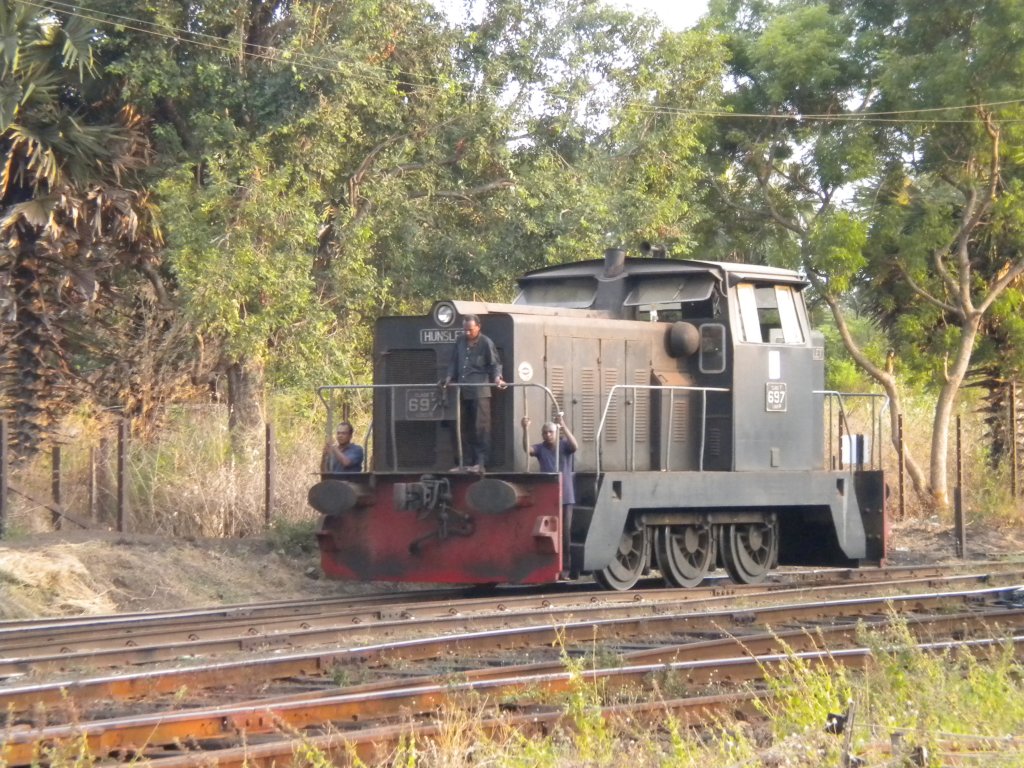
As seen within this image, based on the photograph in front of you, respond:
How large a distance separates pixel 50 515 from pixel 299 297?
4.36 m

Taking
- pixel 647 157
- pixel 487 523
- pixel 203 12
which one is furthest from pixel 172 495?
pixel 647 157

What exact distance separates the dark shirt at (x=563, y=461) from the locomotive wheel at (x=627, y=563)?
2.70 feet

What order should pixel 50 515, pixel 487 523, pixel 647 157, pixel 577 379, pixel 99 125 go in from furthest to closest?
pixel 647 157 → pixel 99 125 → pixel 50 515 → pixel 577 379 → pixel 487 523

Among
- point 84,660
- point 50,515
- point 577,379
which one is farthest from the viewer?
point 50,515

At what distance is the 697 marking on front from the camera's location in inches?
469

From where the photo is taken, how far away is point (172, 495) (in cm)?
1436

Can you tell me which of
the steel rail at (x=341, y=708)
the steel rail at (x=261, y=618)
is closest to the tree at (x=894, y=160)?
the steel rail at (x=261, y=618)

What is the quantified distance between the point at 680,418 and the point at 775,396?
95 cm

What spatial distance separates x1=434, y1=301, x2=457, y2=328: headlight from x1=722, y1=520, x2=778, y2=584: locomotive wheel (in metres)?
3.37

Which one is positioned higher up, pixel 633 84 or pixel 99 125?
pixel 633 84

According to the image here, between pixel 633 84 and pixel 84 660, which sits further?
pixel 633 84

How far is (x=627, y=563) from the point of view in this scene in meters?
11.4

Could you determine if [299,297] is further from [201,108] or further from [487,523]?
[487,523]

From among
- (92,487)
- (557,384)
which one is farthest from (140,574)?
(557,384)
